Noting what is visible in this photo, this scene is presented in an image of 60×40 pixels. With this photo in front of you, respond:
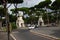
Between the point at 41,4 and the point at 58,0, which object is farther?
the point at 41,4

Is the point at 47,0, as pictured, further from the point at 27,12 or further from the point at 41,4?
the point at 27,12

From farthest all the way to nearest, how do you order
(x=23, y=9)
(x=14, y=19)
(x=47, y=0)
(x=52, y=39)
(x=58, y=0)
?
(x=14, y=19) < (x=23, y=9) < (x=47, y=0) < (x=58, y=0) < (x=52, y=39)

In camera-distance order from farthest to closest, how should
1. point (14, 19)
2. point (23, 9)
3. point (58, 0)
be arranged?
point (14, 19) < point (23, 9) < point (58, 0)

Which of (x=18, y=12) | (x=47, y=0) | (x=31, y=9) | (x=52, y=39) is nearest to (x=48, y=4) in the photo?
(x=47, y=0)

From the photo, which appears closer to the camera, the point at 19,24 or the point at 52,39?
the point at 52,39

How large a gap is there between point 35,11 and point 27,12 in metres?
2.93

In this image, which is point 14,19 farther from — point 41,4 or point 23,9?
point 41,4

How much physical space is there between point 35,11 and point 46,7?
11.8m

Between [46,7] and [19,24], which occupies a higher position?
[46,7]

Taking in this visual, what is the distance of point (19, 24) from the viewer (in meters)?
81.6

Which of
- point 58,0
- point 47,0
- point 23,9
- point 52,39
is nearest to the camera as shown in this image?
point 52,39

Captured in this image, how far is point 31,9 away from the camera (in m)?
84.9

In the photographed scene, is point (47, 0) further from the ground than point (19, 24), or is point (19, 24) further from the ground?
point (47, 0)

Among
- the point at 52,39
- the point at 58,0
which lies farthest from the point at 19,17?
the point at 52,39
